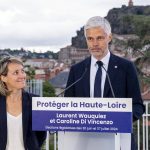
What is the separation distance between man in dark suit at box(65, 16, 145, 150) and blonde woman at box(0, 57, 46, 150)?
318mm

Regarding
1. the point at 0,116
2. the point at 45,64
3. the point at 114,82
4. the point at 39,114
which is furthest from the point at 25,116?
the point at 45,64

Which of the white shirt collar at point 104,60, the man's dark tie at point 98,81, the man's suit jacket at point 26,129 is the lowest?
the man's suit jacket at point 26,129

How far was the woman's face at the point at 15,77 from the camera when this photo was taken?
3488mm

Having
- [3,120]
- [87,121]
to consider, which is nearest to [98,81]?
[87,121]

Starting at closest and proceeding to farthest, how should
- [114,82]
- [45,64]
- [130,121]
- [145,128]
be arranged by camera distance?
[130,121] → [114,82] → [145,128] → [45,64]

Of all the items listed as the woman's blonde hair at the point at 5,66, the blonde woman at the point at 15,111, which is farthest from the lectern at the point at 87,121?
the woman's blonde hair at the point at 5,66

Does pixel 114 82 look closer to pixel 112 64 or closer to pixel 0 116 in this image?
pixel 112 64

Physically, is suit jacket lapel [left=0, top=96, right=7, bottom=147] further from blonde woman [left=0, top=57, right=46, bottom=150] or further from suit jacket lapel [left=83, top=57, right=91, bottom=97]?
suit jacket lapel [left=83, top=57, right=91, bottom=97]

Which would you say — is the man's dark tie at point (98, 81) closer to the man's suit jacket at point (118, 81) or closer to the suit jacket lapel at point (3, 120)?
the man's suit jacket at point (118, 81)

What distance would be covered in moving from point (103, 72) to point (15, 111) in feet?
2.21

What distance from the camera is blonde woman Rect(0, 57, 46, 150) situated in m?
3.46

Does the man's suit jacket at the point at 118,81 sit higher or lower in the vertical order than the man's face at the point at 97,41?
lower

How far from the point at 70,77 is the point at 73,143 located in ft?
2.02

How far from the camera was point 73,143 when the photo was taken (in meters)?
Answer: 3.11
